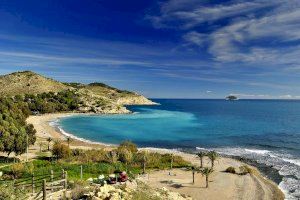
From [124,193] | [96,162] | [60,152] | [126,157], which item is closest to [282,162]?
[126,157]

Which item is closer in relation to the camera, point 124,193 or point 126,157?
point 124,193

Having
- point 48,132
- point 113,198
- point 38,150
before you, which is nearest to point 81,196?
point 113,198

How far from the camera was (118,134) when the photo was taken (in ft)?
306

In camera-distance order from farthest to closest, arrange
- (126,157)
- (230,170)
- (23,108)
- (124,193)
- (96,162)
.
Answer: (23,108)
(126,157)
(230,170)
(96,162)
(124,193)

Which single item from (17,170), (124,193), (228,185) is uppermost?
(124,193)

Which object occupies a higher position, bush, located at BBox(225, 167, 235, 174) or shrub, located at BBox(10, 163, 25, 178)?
shrub, located at BBox(10, 163, 25, 178)

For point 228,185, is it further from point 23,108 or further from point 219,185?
point 23,108

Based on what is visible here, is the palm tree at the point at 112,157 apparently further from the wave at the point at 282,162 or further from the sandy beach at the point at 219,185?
the wave at the point at 282,162

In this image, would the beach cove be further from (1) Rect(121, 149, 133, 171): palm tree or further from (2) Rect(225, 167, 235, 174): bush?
(1) Rect(121, 149, 133, 171): palm tree

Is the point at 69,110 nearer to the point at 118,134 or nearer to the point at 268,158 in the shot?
the point at 118,134

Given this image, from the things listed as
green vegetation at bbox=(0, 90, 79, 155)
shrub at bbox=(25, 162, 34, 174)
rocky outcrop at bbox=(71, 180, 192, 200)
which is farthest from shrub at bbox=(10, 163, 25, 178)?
rocky outcrop at bbox=(71, 180, 192, 200)

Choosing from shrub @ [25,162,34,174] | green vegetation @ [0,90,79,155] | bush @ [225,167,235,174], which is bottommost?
bush @ [225,167,235,174]

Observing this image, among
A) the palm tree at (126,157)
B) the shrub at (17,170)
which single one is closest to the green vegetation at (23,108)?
the shrub at (17,170)

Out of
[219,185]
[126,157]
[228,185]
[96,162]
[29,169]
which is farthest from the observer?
[126,157]
